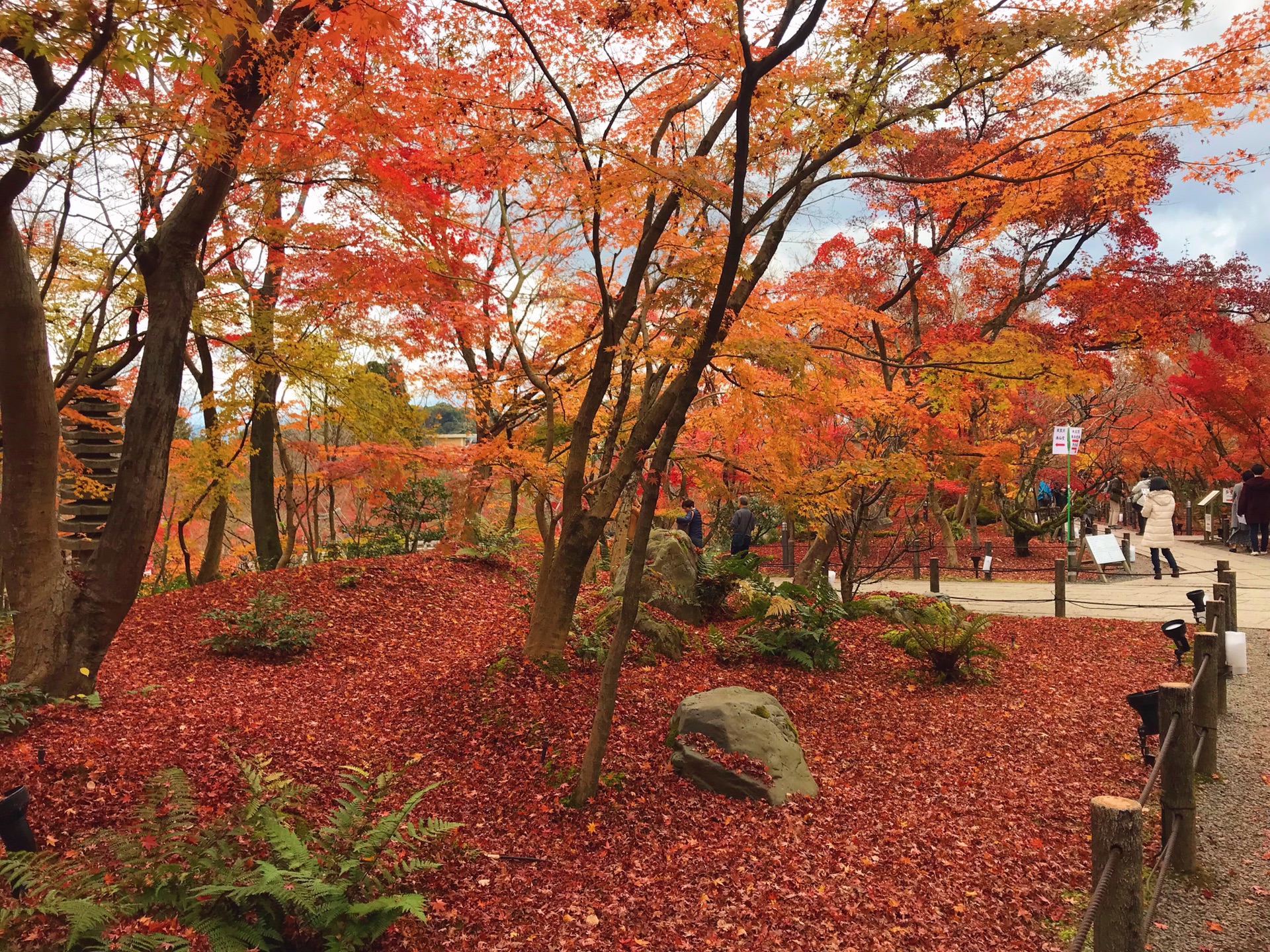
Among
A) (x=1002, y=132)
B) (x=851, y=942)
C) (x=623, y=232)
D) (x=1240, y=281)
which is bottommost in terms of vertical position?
(x=851, y=942)

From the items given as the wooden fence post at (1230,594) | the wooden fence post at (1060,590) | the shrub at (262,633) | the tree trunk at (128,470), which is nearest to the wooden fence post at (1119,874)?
the tree trunk at (128,470)

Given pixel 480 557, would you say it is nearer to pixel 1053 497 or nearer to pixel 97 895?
pixel 97 895

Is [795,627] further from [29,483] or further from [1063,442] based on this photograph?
[1063,442]

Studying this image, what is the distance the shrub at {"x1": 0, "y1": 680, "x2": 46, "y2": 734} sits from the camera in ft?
15.3

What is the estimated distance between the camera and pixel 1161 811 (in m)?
4.17

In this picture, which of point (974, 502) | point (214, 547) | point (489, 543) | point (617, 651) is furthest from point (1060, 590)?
point (214, 547)

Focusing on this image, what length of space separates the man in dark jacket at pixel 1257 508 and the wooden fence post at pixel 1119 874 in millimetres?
15644

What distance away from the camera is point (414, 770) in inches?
209

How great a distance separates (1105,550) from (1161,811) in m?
12.0

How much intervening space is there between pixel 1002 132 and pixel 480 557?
37.8 ft

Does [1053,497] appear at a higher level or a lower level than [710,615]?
higher

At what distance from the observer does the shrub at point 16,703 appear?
4668 mm

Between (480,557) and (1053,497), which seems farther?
(1053,497)

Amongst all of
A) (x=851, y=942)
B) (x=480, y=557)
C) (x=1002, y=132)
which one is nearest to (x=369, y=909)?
(x=851, y=942)
